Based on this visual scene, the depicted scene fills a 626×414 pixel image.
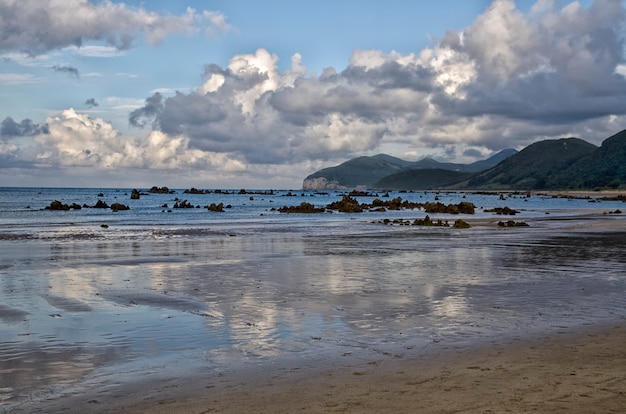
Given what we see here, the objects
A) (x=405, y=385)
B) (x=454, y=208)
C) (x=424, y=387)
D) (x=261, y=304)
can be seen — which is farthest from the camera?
(x=454, y=208)

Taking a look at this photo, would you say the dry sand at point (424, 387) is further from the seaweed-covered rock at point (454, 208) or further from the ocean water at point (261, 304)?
the seaweed-covered rock at point (454, 208)

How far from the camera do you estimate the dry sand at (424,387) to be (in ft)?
29.2

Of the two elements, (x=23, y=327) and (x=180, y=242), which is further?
(x=180, y=242)

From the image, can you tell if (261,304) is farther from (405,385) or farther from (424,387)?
(424,387)

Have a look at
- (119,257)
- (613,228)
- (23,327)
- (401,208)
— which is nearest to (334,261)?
(119,257)

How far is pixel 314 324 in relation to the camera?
14.9m

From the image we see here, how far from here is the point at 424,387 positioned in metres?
9.83

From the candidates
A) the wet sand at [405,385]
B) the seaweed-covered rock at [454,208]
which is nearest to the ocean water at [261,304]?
the wet sand at [405,385]

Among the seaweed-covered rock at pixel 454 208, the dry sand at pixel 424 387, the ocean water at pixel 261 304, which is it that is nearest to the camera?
the dry sand at pixel 424 387

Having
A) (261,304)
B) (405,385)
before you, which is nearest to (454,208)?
(261,304)

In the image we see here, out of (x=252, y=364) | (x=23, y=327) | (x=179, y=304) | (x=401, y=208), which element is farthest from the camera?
(x=401, y=208)

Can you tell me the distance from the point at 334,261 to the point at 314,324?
13890 mm

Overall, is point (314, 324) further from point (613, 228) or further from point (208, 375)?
point (613, 228)

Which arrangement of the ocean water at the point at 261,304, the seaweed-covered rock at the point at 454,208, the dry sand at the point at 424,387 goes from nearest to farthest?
the dry sand at the point at 424,387 → the ocean water at the point at 261,304 → the seaweed-covered rock at the point at 454,208
